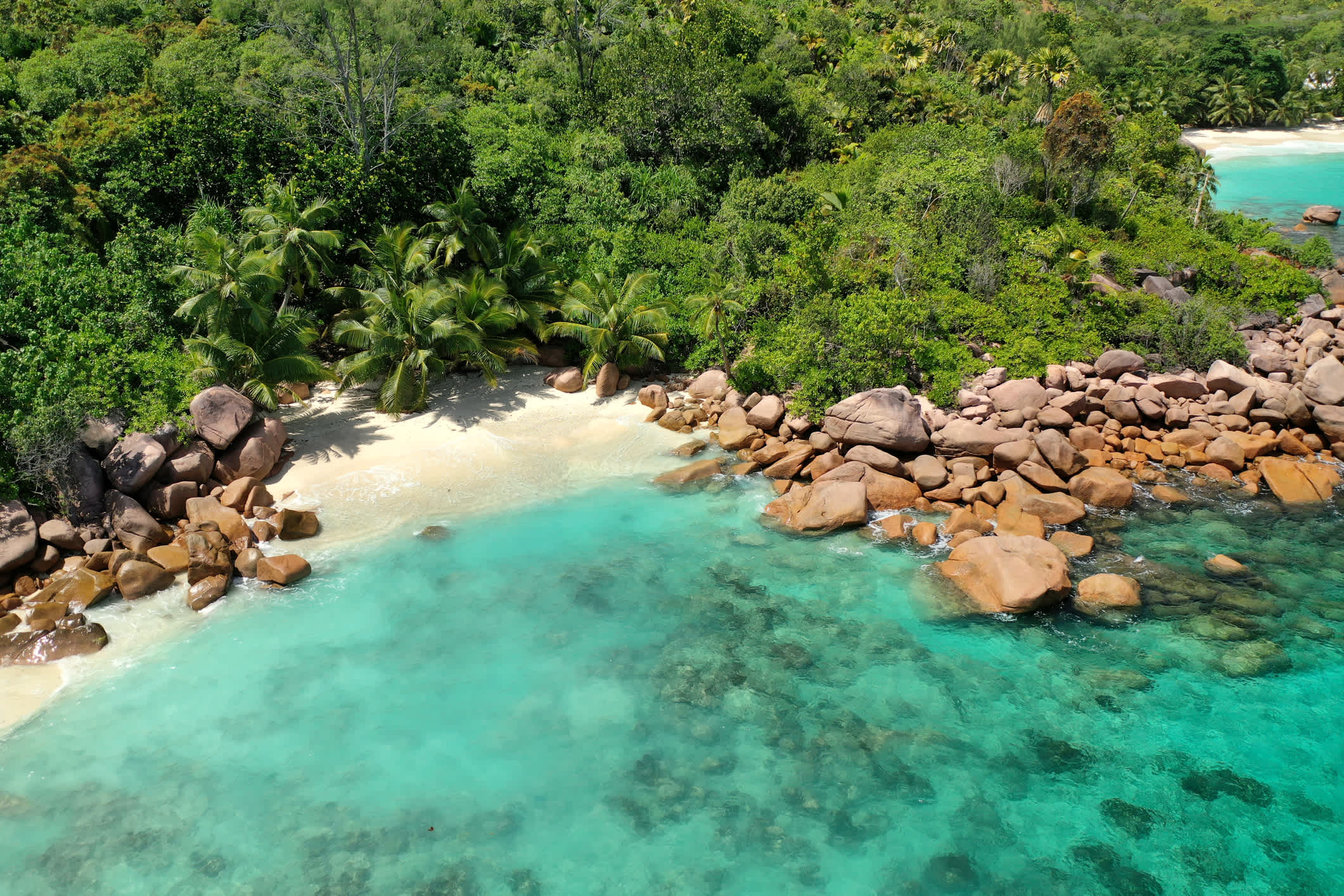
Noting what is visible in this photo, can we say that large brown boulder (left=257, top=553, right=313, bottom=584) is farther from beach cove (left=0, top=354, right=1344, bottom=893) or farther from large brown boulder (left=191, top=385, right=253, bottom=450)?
large brown boulder (left=191, top=385, right=253, bottom=450)

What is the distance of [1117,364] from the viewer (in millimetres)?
27188

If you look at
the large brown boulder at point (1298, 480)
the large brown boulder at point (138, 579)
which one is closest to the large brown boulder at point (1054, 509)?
the large brown boulder at point (1298, 480)

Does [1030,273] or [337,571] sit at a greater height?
[1030,273]

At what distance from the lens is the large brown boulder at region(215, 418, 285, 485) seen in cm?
2314

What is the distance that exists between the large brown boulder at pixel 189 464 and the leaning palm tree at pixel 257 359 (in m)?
2.25

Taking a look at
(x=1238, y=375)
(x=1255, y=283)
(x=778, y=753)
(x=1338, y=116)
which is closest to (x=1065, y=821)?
(x=778, y=753)

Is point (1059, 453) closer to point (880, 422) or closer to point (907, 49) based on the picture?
point (880, 422)

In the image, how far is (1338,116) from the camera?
8350cm

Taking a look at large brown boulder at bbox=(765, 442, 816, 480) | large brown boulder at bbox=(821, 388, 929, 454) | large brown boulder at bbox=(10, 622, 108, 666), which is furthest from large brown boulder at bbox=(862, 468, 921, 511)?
large brown boulder at bbox=(10, 622, 108, 666)

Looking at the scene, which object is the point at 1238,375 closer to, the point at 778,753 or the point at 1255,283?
the point at 1255,283

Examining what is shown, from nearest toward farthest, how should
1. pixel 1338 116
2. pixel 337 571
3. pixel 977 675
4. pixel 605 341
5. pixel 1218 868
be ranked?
pixel 1218 868 < pixel 977 675 < pixel 337 571 < pixel 605 341 < pixel 1338 116

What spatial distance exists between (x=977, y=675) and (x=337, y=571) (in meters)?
14.8

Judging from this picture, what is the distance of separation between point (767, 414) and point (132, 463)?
17.3 meters

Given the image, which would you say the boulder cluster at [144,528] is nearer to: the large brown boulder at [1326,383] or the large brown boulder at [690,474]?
the large brown boulder at [690,474]
